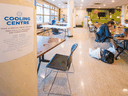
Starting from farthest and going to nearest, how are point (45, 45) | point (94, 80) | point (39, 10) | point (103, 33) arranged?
point (39, 10), point (103, 33), point (94, 80), point (45, 45)

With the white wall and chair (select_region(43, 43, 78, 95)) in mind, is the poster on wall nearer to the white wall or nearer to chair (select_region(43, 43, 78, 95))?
chair (select_region(43, 43, 78, 95))

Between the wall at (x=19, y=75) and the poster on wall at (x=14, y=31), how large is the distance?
37 millimetres

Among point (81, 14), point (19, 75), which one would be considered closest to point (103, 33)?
point (19, 75)

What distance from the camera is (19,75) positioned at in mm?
838

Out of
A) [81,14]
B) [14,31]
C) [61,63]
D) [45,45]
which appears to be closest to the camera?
[14,31]

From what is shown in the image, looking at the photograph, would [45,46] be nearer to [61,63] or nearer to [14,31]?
[61,63]

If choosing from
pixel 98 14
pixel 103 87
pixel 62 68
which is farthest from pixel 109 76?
pixel 98 14

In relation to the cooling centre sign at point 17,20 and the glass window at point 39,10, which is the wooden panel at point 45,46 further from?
the glass window at point 39,10

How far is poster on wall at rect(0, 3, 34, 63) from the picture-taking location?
687mm

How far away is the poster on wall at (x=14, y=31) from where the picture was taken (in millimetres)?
687

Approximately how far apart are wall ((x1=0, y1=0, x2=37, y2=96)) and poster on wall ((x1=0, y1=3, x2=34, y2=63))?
4 centimetres

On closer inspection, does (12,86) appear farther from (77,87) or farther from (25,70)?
(77,87)

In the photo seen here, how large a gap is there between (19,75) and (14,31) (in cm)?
34

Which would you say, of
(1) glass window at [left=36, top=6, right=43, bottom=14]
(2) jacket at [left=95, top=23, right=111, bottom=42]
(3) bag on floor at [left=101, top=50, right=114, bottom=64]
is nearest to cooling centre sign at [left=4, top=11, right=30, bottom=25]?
(3) bag on floor at [left=101, top=50, right=114, bottom=64]
